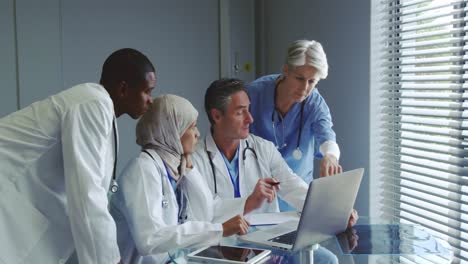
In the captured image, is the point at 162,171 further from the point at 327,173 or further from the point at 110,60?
the point at 327,173

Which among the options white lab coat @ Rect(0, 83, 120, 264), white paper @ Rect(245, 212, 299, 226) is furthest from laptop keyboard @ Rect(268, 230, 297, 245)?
white lab coat @ Rect(0, 83, 120, 264)

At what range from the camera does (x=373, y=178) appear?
2875 millimetres

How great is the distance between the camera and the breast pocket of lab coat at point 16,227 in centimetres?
161

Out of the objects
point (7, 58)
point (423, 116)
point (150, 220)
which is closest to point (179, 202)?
point (150, 220)

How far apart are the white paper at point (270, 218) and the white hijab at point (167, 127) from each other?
1.26 feet

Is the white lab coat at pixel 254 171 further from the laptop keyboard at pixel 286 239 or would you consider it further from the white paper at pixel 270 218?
the laptop keyboard at pixel 286 239

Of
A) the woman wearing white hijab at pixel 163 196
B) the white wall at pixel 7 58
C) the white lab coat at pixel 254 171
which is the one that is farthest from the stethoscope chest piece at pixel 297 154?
the white wall at pixel 7 58

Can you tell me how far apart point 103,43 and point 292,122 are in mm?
1644

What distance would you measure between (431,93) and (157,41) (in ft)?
6.87

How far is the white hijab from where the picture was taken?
194 centimetres

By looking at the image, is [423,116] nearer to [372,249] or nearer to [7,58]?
[372,249]

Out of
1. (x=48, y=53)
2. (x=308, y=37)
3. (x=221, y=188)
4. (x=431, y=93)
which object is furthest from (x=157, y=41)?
(x=431, y=93)

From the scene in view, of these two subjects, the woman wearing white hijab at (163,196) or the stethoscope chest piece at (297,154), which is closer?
the woman wearing white hijab at (163,196)

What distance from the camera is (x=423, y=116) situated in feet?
8.43
